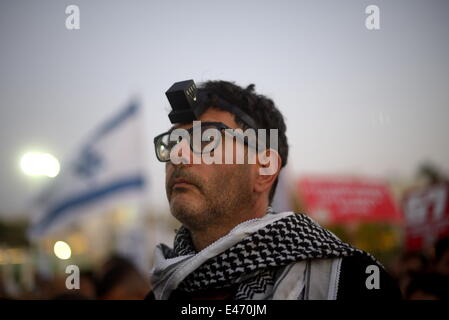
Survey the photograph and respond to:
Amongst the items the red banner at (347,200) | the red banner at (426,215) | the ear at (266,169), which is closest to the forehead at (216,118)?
the ear at (266,169)

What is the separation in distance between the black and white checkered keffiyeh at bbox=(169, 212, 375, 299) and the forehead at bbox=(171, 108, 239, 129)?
0.42m

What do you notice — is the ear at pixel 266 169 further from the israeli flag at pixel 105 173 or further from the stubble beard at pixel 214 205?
the israeli flag at pixel 105 173

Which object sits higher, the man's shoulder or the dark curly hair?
the dark curly hair

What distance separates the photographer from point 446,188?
689 centimetres

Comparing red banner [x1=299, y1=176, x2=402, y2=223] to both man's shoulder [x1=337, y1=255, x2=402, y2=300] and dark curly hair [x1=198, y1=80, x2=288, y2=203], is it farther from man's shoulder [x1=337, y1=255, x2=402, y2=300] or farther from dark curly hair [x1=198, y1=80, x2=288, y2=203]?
man's shoulder [x1=337, y1=255, x2=402, y2=300]

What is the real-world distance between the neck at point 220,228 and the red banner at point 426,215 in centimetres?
518

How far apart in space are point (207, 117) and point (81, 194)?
4.90 meters

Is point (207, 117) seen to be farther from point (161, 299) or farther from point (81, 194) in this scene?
point (81, 194)

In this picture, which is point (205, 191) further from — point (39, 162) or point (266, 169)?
point (39, 162)

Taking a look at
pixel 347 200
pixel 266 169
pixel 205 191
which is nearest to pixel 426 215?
pixel 347 200

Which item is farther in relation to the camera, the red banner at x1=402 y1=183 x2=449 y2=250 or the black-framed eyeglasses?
the red banner at x1=402 y1=183 x2=449 y2=250

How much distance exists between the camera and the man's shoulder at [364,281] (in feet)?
5.37

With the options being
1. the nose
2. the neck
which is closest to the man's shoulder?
the neck

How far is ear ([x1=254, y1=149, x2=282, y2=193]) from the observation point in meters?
1.95
